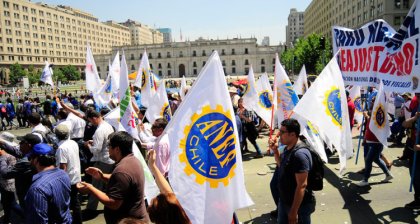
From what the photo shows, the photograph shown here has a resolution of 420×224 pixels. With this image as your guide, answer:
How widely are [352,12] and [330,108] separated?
205 ft

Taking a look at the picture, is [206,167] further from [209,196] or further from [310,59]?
[310,59]

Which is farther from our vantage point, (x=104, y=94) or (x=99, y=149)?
(x=104, y=94)

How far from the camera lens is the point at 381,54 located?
17.9 ft

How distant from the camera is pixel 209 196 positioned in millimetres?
2766

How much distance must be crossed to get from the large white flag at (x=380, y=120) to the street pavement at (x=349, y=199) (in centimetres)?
100

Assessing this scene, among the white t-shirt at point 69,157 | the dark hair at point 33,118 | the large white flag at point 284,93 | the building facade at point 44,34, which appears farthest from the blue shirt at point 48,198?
the building facade at point 44,34

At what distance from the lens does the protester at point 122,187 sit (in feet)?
9.78

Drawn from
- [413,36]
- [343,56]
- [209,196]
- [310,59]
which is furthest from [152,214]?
[310,59]

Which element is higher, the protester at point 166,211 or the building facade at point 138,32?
the building facade at point 138,32

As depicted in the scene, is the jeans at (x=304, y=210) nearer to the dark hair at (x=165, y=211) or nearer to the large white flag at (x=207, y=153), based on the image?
the large white flag at (x=207, y=153)

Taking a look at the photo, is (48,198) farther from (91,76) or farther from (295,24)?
(295,24)

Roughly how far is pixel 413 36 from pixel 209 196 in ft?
12.6

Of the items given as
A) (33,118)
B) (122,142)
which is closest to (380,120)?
(122,142)

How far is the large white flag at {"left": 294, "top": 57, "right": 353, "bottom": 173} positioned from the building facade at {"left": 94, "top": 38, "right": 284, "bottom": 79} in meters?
103
